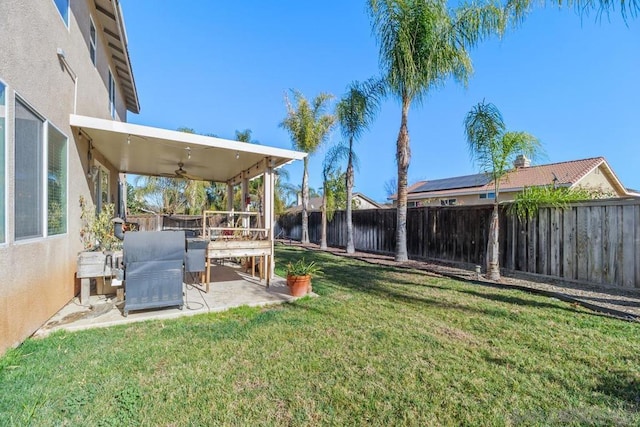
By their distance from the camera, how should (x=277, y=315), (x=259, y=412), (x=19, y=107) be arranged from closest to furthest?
1. (x=259, y=412)
2. (x=19, y=107)
3. (x=277, y=315)

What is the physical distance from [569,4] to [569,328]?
3.99m

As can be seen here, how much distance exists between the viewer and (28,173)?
11.4 feet

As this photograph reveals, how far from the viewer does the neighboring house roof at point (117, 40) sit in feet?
21.2

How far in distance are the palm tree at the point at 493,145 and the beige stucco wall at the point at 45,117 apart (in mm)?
7834

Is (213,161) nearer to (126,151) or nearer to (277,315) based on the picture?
(126,151)

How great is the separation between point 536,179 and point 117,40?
20716 millimetres

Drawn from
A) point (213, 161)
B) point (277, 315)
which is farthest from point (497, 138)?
point (213, 161)

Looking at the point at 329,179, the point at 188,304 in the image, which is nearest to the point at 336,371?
the point at 188,304

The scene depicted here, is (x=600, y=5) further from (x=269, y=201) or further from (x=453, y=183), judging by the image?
(x=453, y=183)

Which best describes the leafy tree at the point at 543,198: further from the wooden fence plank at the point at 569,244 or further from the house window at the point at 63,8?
the house window at the point at 63,8

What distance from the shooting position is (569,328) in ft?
12.8

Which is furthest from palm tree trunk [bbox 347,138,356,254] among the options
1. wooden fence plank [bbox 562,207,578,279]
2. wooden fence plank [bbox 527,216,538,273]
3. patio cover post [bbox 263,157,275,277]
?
wooden fence plank [bbox 562,207,578,279]

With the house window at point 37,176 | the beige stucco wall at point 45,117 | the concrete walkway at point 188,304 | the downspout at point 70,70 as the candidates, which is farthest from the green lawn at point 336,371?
the downspout at point 70,70

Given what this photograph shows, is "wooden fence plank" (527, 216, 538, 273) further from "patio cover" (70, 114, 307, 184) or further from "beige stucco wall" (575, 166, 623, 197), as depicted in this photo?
"beige stucco wall" (575, 166, 623, 197)
